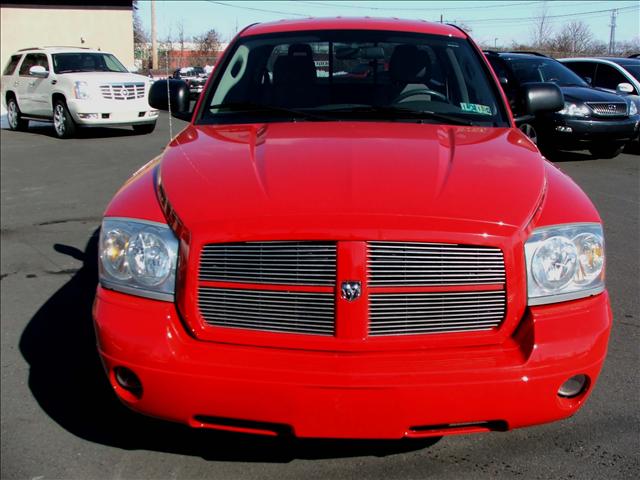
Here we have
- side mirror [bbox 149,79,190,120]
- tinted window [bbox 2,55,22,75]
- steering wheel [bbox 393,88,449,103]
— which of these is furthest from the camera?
tinted window [bbox 2,55,22,75]

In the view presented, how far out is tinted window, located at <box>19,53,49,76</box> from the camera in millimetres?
16312

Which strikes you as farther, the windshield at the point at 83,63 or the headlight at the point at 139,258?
the windshield at the point at 83,63

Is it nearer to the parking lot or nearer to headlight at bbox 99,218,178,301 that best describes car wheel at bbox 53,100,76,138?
the parking lot

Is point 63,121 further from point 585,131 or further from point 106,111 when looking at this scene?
point 585,131

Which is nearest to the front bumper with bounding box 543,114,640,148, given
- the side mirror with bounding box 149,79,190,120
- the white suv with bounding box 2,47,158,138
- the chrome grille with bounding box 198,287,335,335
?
the side mirror with bounding box 149,79,190,120

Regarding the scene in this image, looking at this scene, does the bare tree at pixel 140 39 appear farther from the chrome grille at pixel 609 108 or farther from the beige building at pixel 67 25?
the chrome grille at pixel 609 108

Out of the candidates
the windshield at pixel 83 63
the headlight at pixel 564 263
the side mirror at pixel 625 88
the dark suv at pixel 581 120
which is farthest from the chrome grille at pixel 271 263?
the windshield at pixel 83 63

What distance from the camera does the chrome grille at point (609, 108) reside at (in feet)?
38.4

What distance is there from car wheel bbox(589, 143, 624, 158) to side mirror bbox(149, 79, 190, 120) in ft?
31.1

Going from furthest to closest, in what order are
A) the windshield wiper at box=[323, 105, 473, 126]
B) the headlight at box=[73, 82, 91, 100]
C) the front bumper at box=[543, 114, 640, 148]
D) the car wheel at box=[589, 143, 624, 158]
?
the headlight at box=[73, 82, 91, 100] < the car wheel at box=[589, 143, 624, 158] < the front bumper at box=[543, 114, 640, 148] < the windshield wiper at box=[323, 105, 473, 126]

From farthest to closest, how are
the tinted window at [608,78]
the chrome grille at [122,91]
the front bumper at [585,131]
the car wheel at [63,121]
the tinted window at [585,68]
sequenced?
the car wheel at [63,121]
the chrome grille at [122,91]
the tinted window at [585,68]
the tinted window at [608,78]
the front bumper at [585,131]

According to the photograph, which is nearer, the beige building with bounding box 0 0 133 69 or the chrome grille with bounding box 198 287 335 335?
the chrome grille with bounding box 198 287 335 335

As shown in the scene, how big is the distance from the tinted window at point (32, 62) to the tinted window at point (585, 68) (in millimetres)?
11252

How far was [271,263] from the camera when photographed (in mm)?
2598
